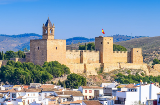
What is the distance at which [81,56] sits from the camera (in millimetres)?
71375

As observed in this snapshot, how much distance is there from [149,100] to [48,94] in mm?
15874

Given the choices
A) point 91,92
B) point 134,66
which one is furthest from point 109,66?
point 91,92

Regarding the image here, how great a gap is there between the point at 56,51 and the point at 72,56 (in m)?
3.78

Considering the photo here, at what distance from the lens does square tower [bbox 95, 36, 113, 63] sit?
2889 inches

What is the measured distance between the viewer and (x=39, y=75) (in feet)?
203

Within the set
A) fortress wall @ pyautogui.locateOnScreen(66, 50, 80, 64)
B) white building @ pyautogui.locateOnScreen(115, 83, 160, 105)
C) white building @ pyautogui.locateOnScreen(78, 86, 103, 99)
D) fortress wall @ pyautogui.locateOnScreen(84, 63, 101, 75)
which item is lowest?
white building @ pyautogui.locateOnScreen(78, 86, 103, 99)

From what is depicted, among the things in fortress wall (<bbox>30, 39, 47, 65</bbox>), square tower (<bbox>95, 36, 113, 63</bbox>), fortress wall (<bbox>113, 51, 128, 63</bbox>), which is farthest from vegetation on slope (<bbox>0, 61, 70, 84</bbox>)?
fortress wall (<bbox>113, 51, 128, 63</bbox>)

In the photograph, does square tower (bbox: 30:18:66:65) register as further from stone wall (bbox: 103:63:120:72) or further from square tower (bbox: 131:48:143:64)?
square tower (bbox: 131:48:143:64)

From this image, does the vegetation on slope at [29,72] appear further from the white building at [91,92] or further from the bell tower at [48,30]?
the white building at [91,92]

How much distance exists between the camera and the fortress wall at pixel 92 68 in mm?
69875

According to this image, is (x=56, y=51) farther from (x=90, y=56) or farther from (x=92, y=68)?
(x=90, y=56)

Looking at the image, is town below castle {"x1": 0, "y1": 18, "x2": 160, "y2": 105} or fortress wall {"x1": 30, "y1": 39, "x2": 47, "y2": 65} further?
fortress wall {"x1": 30, "y1": 39, "x2": 47, "y2": 65}

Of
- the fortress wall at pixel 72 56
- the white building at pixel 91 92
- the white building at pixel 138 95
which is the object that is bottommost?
the white building at pixel 91 92

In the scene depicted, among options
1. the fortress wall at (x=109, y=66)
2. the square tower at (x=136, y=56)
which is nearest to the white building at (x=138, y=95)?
the fortress wall at (x=109, y=66)
